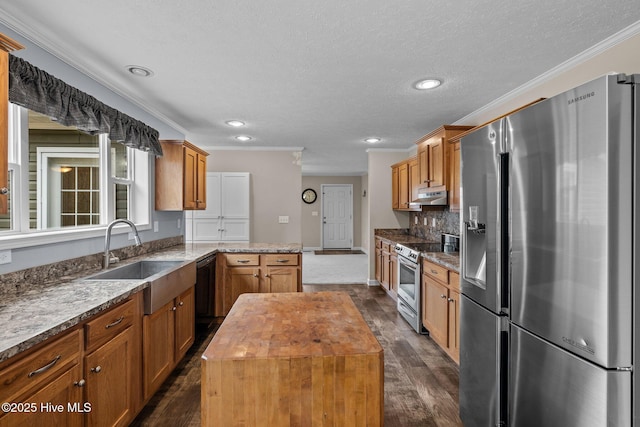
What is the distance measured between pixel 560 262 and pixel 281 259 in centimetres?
302

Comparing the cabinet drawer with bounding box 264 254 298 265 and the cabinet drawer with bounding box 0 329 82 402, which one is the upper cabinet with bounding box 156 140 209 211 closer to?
the cabinet drawer with bounding box 264 254 298 265

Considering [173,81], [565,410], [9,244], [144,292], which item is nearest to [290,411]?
[565,410]

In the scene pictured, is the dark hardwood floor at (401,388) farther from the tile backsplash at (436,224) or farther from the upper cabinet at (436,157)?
the upper cabinet at (436,157)

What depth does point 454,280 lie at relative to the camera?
2.72 metres

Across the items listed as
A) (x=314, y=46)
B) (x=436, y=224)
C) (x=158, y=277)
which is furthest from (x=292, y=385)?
(x=436, y=224)

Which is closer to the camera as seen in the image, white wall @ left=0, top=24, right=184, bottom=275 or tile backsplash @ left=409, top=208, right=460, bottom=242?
white wall @ left=0, top=24, right=184, bottom=275

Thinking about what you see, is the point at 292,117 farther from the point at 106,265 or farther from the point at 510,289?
the point at 510,289

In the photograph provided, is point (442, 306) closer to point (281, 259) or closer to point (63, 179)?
point (281, 259)

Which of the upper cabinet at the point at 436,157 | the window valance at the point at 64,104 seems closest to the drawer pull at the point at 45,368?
the window valance at the point at 64,104

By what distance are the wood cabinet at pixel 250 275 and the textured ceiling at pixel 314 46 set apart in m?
1.72

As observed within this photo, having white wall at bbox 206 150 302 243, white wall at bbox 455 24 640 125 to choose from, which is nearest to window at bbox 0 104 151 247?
white wall at bbox 206 150 302 243

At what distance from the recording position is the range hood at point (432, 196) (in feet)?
11.7

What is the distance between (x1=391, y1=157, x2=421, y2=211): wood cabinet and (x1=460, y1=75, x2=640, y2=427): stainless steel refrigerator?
2.78m

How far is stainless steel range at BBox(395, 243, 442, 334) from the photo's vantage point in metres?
3.52
